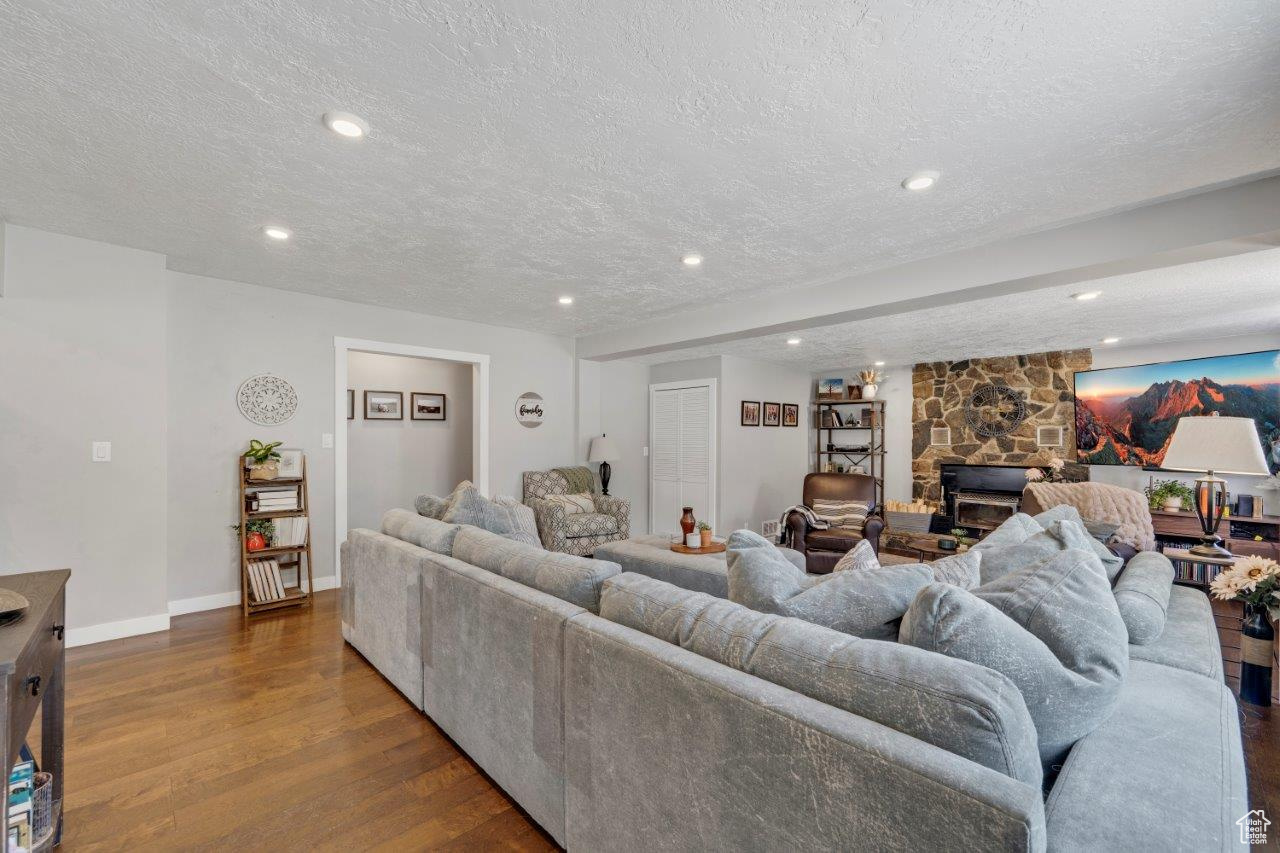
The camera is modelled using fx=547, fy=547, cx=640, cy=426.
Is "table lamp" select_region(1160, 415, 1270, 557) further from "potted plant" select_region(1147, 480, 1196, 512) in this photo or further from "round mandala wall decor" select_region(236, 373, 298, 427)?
"round mandala wall decor" select_region(236, 373, 298, 427)

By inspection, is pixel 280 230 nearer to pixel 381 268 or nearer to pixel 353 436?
pixel 381 268

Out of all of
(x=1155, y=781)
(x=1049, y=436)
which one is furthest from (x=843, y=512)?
(x=1155, y=781)

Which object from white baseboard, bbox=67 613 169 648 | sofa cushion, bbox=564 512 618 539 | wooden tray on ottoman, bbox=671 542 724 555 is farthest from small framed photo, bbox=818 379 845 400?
white baseboard, bbox=67 613 169 648

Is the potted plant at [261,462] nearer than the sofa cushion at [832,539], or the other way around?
the potted plant at [261,462]

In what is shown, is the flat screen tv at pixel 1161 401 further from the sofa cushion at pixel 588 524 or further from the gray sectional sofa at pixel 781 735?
the sofa cushion at pixel 588 524

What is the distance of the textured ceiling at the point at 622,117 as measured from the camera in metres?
1.47

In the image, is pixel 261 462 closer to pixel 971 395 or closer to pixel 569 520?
pixel 569 520

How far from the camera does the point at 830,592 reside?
4.62 feet

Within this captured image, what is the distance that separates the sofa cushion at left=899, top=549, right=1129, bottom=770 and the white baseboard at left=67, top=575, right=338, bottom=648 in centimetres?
431

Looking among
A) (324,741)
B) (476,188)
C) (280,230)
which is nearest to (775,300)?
(476,188)

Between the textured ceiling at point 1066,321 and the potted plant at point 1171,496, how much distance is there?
4.77 ft

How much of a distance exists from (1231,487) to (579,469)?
631cm

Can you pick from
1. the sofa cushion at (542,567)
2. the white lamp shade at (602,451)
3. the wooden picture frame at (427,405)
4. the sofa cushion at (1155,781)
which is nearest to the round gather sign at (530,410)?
the white lamp shade at (602,451)

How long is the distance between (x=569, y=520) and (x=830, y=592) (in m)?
3.92
